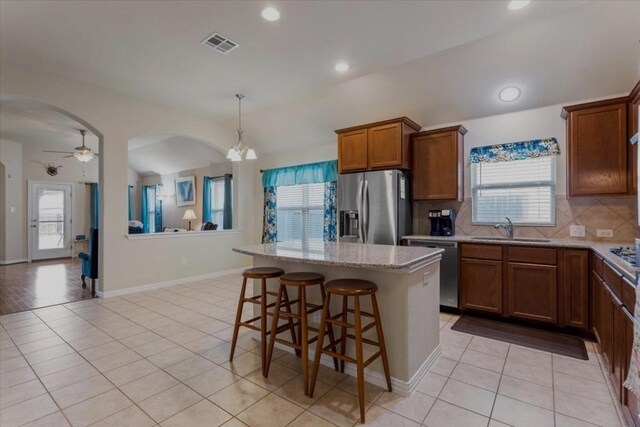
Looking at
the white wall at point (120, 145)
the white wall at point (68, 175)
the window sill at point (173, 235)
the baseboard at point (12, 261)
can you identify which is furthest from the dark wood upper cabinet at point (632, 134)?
the baseboard at point (12, 261)

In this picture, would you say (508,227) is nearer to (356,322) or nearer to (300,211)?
(356,322)

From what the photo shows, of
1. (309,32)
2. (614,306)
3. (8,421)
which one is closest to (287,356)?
(8,421)

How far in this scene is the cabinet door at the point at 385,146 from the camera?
13.1ft

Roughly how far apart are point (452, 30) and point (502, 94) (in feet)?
3.92

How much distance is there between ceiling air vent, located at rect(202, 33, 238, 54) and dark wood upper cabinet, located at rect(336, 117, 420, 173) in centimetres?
187

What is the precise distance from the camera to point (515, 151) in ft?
12.3

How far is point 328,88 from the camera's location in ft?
14.0

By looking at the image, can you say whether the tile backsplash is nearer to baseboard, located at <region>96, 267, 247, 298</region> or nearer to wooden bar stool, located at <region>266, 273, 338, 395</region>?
wooden bar stool, located at <region>266, 273, 338, 395</region>

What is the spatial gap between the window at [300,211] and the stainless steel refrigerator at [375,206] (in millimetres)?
1181

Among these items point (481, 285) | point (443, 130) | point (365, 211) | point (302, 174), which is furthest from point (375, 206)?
point (302, 174)

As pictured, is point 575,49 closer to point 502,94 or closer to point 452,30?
point 502,94

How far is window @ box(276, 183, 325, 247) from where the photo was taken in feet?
18.5

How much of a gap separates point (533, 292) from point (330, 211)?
9.94 feet

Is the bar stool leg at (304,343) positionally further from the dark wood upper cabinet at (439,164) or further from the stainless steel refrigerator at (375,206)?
the dark wood upper cabinet at (439,164)
